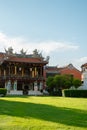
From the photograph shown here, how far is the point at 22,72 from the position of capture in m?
80.3

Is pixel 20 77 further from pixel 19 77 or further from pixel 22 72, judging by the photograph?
pixel 22 72

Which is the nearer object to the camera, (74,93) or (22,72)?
(74,93)

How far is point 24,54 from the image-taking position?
82.2m

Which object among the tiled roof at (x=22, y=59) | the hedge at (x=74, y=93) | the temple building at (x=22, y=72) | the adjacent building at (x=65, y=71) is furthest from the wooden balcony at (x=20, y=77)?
the hedge at (x=74, y=93)

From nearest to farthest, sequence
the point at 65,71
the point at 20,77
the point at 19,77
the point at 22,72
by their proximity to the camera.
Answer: the point at 19,77 → the point at 20,77 → the point at 22,72 → the point at 65,71

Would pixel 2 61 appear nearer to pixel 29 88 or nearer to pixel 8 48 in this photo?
pixel 8 48

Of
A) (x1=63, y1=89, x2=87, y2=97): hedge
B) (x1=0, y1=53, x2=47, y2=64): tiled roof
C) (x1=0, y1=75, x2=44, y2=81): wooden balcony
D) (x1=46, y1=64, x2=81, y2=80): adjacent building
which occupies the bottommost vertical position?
(x1=63, y1=89, x2=87, y2=97): hedge

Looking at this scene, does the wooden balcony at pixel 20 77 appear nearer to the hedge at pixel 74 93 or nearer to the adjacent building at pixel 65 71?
the adjacent building at pixel 65 71

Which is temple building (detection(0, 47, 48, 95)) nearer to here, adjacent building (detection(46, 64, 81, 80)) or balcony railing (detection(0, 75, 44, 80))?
balcony railing (detection(0, 75, 44, 80))

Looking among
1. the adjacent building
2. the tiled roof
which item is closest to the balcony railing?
the tiled roof

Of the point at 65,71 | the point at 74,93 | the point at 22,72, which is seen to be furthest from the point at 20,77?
the point at 74,93

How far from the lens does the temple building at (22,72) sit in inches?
3046

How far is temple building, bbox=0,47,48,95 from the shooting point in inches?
3046

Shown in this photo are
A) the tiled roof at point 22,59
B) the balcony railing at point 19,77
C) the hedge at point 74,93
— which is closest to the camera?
the hedge at point 74,93
